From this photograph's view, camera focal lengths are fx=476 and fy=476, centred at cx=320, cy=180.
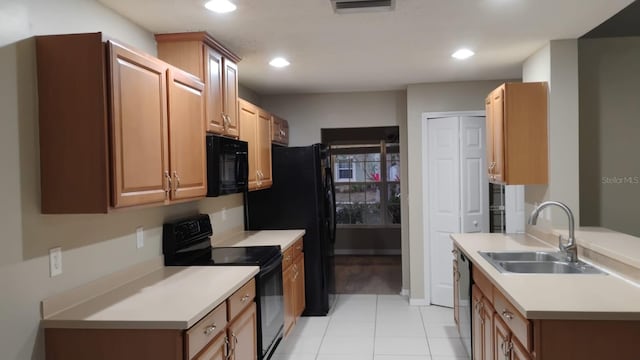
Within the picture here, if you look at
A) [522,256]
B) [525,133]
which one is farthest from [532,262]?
[525,133]

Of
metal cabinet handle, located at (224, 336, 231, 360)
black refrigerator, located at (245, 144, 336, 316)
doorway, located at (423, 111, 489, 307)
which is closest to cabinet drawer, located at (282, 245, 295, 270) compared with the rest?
black refrigerator, located at (245, 144, 336, 316)

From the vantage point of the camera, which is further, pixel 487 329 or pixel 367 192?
pixel 367 192

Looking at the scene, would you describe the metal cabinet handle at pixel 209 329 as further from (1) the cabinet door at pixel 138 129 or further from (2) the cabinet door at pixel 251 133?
(2) the cabinet door at pixel 251 133

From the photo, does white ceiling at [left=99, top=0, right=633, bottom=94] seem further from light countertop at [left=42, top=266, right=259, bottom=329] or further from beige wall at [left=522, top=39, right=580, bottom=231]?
light countertop at [left=42, top=266, right=259, bottom=329]

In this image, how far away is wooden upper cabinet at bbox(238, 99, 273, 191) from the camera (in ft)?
12.7

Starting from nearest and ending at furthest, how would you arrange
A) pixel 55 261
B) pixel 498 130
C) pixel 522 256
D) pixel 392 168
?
pixel 55 261 < pixel 522 256 < pixel 498 130 < pixel 392 168

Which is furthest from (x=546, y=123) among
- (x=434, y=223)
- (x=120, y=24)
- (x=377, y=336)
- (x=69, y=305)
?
(x=69, y=305)

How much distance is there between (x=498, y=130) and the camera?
3635 millimetres

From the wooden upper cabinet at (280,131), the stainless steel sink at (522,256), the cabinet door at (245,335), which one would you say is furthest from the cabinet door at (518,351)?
the wooden upper cabinet at (280,131)

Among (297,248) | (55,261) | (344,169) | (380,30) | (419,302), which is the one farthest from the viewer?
(344,169)

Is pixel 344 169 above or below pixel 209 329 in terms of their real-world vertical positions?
above

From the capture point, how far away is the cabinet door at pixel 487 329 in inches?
106

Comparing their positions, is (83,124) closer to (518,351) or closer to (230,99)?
(230,99)

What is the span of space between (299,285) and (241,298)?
6.01ft
